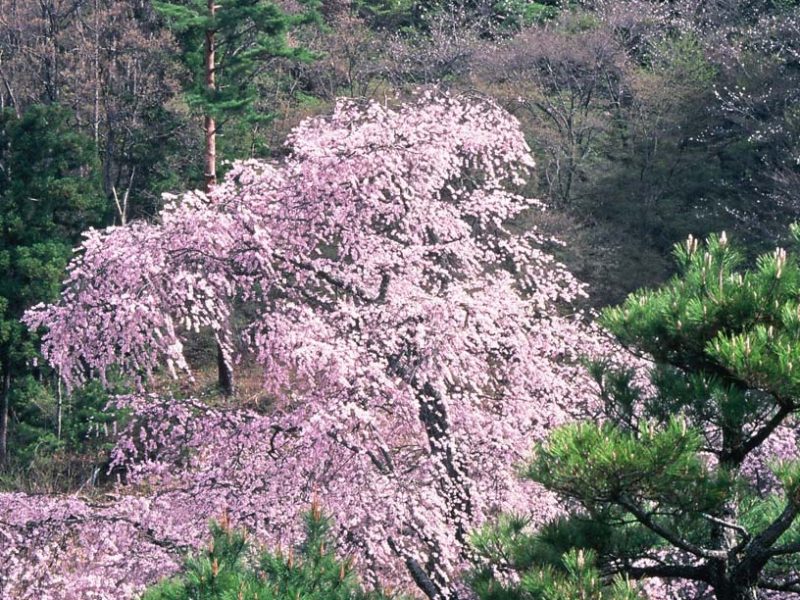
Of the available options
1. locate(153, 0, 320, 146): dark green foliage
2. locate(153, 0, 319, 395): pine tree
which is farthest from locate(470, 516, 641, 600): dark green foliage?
locate(153, 0, 320, 146): dark green foliage

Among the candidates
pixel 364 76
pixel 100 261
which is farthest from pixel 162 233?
pixel 364 76

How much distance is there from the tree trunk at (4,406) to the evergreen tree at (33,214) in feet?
0.05

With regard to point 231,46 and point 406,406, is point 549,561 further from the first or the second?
point 231,46

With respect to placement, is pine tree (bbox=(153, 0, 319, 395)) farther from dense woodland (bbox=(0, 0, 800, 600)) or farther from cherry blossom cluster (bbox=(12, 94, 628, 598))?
cherry blossom cluster (bbox=(12, 94, 628, 598))

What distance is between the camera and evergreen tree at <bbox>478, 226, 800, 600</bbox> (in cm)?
396

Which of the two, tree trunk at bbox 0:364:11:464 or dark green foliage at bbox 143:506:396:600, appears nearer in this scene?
dark green foliage at bbox 143:506:396:600

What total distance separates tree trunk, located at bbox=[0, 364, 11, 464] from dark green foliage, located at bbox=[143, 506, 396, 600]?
12.8 meters

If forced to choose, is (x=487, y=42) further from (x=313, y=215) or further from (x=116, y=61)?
(x=313, y=215)

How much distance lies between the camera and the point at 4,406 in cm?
1588

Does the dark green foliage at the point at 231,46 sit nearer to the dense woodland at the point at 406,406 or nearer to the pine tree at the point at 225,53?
the pine tree at the point at 225,53

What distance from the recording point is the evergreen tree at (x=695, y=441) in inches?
156

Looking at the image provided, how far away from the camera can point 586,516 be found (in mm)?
4777

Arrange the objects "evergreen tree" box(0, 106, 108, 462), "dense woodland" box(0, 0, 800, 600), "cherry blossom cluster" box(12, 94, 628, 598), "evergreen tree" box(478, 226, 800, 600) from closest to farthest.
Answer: "evergreen tree" box(478, 226, 800, 600) < "dense woodland" box(0, 0, 800, 600) < "cherry blossom cluster" box(12, 94, 628, 598) < "evergreen tree" box(0, 106, 108, 462)

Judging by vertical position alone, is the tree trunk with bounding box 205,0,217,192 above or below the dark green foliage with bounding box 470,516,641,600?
below
